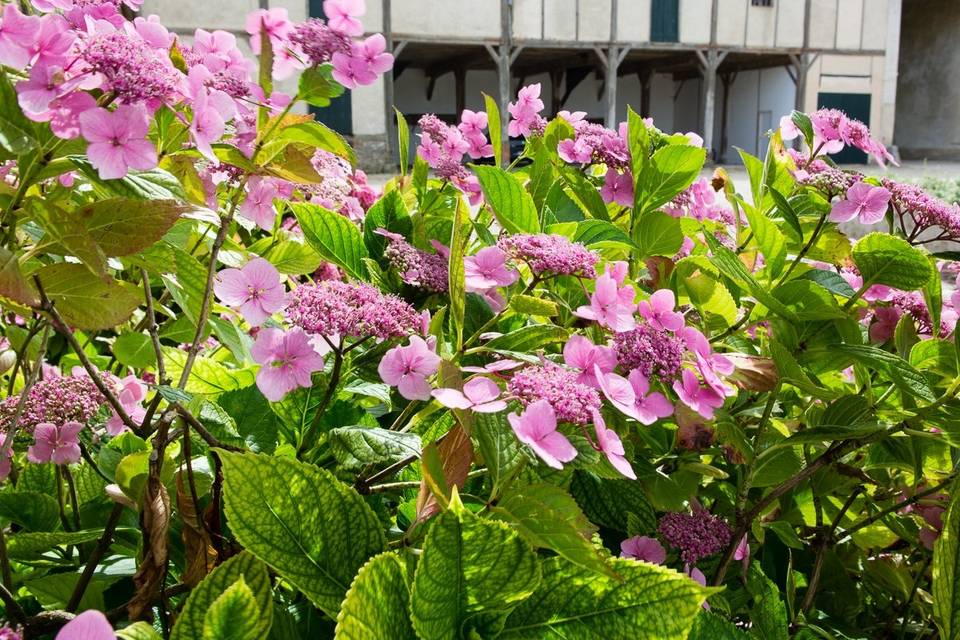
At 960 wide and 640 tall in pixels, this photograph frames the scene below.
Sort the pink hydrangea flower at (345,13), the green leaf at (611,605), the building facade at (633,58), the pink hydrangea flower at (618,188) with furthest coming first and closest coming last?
the building facade at (633,58) < the pink hydrangea flower at (618,188) < the pink hydrangea flower at (345,13) < the green leaf at (611,605)

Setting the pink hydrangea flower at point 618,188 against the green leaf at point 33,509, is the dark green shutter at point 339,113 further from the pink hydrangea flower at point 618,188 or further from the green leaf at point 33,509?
the green leaf at point 33,509

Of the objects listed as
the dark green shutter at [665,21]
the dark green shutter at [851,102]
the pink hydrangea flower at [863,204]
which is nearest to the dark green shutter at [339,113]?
the dark green shutter at [665,21]

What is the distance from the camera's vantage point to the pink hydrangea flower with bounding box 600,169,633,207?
2.78 ft

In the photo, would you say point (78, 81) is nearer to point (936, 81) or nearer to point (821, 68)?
point (821, 68)

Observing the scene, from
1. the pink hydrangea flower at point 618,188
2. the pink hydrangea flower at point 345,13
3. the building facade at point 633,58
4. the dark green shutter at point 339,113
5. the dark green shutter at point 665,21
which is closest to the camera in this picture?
the pink hydrangea flower at point 345,13

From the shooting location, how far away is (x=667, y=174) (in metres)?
0.76

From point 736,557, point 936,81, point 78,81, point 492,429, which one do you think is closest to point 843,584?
point 736,557

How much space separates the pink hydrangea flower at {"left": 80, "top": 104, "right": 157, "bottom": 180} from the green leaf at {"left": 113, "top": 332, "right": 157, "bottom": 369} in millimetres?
362

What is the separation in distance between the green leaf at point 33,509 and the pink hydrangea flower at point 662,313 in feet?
1.55

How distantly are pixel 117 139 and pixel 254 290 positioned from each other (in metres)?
0.13

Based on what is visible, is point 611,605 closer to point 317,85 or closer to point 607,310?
point 607,310

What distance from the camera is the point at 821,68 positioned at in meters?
16.9

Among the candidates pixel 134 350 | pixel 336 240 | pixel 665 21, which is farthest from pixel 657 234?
pixel 665 21

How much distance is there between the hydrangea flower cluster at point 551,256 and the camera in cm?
55
